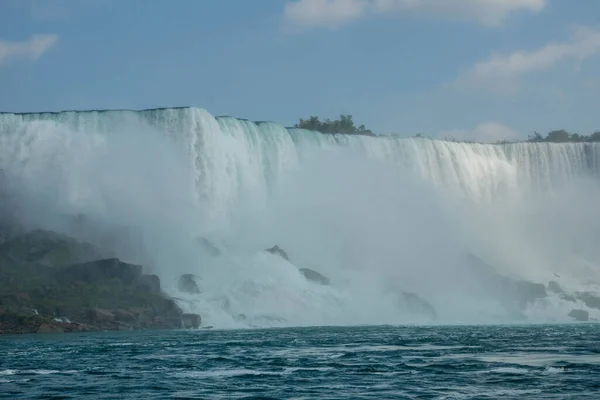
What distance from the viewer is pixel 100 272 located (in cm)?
5409

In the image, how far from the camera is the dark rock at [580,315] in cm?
6278

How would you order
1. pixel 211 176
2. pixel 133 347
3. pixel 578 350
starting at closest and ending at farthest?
pixel 578 350, pixel 133 347, pixel 211 176

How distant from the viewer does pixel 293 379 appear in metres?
27.4

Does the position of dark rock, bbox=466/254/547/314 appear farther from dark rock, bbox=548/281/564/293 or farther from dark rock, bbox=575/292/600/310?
dark rock, bbox=575/292/600/310

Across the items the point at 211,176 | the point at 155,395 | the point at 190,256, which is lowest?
the point at 155,395

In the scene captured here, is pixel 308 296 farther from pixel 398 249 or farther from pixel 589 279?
pixel 589 279

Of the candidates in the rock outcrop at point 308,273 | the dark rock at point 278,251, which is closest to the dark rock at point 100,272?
the dark rock at point 278,251

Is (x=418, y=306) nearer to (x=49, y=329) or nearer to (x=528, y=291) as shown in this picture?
(x=528, y=291)

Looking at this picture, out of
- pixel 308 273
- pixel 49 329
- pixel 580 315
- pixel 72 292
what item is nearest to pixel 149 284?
pixel 72 292

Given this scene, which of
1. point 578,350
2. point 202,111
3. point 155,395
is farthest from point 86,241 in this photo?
point 155,395

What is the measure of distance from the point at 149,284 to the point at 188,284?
2999 millimetres

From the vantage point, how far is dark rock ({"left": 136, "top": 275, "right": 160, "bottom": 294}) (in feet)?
176

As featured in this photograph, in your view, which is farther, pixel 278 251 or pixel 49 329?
pixel 278 251

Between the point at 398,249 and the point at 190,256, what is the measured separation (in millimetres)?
13543
